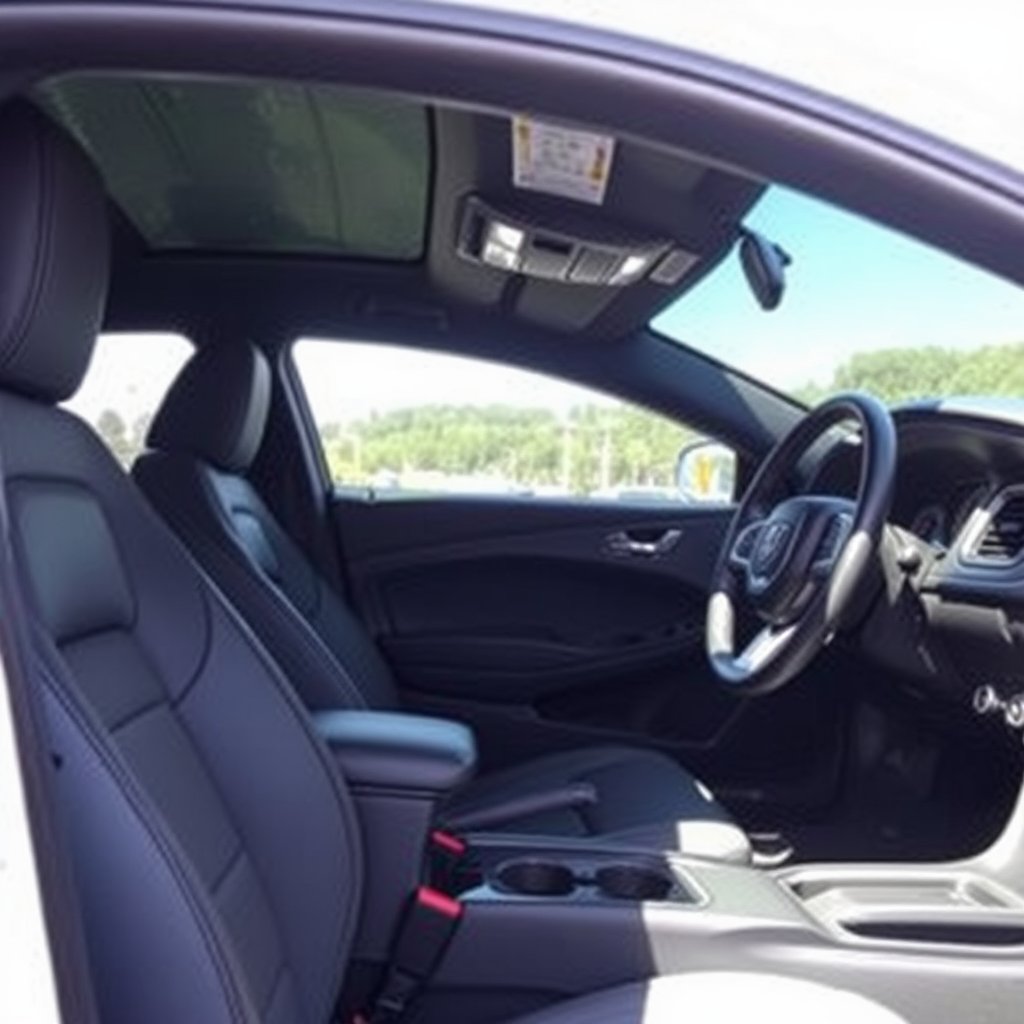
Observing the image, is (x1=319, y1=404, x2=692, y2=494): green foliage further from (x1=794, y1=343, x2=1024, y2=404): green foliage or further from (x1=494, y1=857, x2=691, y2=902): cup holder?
(x1=494, y1=857, x2=691, y2=902): cup holder

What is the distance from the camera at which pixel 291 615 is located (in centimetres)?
223

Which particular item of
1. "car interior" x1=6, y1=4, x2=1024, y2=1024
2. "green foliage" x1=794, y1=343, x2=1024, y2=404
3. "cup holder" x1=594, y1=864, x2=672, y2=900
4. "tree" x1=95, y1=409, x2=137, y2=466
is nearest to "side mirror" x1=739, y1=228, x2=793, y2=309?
"car interior" x1=6, y1=4, x2=1024, y2=1024

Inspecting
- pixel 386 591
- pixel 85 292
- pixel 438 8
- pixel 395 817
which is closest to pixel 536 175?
pixel 85 292

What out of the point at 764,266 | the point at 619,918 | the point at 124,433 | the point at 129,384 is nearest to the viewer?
the point at 619,918

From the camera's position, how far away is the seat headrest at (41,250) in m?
1.22

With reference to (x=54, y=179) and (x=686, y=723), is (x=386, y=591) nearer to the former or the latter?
(x=686, y=723)

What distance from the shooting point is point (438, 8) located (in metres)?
0.88

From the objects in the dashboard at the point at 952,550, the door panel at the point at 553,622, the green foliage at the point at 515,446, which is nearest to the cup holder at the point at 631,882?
the dashboard at the point at 952,550

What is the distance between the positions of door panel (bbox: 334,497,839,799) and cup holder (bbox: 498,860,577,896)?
1.07m

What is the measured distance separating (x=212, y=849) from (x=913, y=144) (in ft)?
2.70

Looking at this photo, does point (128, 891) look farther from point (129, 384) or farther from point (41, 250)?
point (129, 384)

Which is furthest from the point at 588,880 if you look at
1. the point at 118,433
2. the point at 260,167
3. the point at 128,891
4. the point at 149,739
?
the point at 260,167

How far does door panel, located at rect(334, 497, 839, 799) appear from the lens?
2895mm

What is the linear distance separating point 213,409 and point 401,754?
86cm
